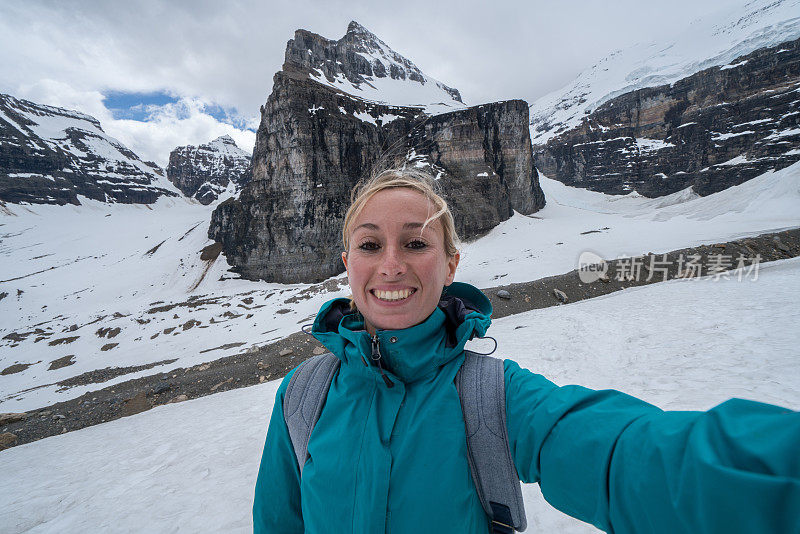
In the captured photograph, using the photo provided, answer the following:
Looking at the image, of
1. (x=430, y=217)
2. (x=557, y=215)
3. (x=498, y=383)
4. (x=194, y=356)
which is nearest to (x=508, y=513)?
(x=498, y=383)

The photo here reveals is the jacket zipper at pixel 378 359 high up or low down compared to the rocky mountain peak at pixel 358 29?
down

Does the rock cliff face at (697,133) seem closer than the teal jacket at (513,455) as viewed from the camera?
No

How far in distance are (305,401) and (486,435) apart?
0.92 m

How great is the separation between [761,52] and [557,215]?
48.6m

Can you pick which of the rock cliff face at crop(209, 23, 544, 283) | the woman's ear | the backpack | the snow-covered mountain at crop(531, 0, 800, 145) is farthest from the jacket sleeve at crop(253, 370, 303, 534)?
the snow-covered mountain at crop(531, 0, 800, 145)

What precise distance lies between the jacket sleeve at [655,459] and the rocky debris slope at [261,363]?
36.4 feet

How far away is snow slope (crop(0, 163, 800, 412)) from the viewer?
16.7m

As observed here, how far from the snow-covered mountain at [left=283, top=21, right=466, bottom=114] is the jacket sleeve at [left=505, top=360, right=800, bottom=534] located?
47844 mm

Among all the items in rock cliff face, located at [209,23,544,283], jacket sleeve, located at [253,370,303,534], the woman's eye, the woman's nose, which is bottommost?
jacket sleeve, located at [253,370,303,534]

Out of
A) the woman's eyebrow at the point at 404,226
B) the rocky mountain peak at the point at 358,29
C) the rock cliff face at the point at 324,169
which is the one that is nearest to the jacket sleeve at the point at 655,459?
the woman's eyebrow at the point at 404,226

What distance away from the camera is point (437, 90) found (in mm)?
67375

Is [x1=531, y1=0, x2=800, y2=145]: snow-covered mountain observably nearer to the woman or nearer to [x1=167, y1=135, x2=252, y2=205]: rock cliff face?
the woman

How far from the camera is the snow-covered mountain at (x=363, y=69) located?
1957 inches

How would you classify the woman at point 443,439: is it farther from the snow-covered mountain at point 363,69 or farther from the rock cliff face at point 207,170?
the rock cliff face at point 207,170
